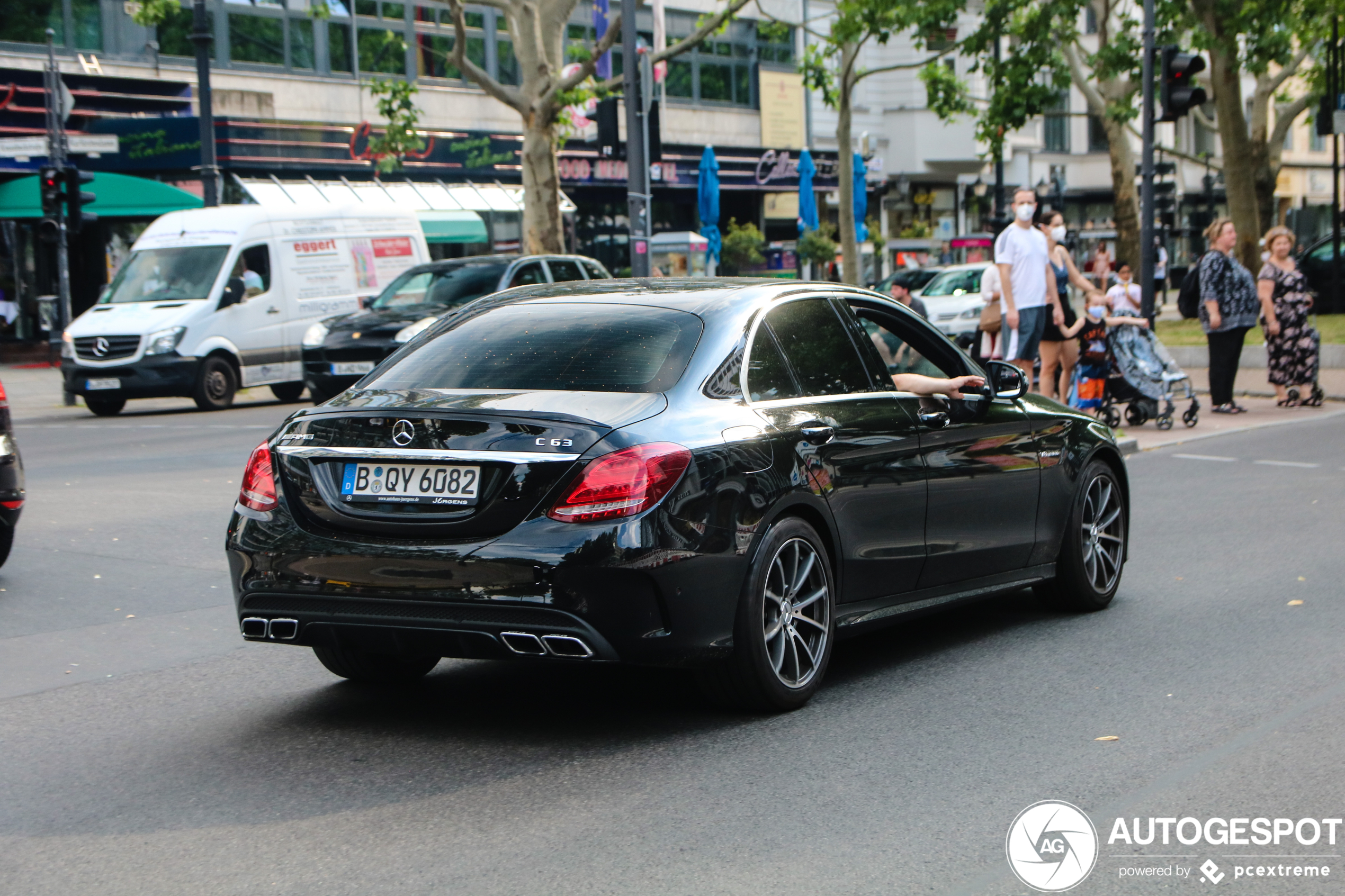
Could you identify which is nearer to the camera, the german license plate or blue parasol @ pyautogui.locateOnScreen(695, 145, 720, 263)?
the german license plate

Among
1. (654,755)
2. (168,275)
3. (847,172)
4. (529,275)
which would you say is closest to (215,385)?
(168,275)

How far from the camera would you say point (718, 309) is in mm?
5953

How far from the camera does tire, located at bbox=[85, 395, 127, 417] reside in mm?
21578

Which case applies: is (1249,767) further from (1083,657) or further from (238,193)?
(238,193)

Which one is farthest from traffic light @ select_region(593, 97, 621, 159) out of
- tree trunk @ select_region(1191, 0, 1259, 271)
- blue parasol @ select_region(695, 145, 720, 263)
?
blue parasol @ select_region(695, 145, 720, 263)

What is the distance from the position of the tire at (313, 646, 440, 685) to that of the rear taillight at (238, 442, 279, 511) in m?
0.77

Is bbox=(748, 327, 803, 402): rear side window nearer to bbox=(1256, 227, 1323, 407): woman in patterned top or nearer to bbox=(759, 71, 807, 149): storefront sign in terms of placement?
bbox=(1256, 227, 1323, 407): woman in patterned top

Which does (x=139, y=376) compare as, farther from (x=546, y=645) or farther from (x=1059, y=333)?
(x=546, y=645)

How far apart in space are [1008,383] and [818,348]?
1.16 metres

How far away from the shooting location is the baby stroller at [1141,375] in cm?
1576

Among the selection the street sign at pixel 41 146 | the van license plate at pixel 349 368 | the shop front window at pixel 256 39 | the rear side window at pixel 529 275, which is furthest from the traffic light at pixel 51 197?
the shop front window at pixel 256 39

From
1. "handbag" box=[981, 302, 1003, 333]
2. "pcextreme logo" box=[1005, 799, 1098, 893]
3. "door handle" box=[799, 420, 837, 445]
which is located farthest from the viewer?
"handbag" box=[981, 302, 1003, 333]

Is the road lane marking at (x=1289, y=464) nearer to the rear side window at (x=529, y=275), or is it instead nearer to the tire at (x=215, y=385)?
the rear side window at (x=529, y=275)

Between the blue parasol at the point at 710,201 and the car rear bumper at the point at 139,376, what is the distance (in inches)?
741
